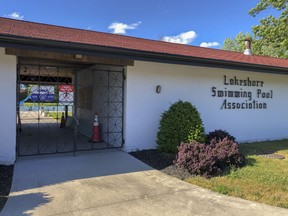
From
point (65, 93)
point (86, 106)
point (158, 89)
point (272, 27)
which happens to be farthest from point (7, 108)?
point (272, 27)

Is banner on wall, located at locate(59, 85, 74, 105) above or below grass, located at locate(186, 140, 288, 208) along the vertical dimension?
above

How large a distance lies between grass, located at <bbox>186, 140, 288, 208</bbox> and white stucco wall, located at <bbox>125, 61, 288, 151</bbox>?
272 centimetres

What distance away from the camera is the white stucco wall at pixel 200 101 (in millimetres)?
8789

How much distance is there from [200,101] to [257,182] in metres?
4.46

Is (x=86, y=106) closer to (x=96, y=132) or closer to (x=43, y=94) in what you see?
(x=96, y=132)

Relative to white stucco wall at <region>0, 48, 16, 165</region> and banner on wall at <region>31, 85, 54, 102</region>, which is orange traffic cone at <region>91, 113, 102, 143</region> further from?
white stucco wall at <region>0, 48, 16, 165</region>

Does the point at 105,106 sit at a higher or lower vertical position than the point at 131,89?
lower

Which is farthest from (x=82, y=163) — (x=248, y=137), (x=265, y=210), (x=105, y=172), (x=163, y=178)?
(x=248, y=137)

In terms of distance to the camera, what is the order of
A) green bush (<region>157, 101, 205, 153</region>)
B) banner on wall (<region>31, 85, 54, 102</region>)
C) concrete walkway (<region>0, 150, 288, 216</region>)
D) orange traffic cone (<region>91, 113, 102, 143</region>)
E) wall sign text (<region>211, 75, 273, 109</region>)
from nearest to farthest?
concrete walkway (<region>0, 150, 288, 216</region>)
green bush (<region>157, 101, 205, 153</region>)
banner on wall (<region>31, 85, 54, 102</region>)
orange traffic cone (<region>91, 113, 102, 143</region>)
wall sign text (<region>211, 75, 273, 109</region>)

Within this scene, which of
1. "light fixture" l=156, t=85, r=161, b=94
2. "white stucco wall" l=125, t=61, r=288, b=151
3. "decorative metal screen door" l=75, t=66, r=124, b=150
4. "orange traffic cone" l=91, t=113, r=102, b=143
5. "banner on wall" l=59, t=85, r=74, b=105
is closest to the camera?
"banner on wall" l=59, t=85, r=74, b=105

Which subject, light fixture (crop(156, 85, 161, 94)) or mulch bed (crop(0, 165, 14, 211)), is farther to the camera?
light fixture (crop(156, 85, 161, 94))

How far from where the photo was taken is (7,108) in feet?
23.0

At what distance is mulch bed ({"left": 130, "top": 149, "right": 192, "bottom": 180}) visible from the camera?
259 inches

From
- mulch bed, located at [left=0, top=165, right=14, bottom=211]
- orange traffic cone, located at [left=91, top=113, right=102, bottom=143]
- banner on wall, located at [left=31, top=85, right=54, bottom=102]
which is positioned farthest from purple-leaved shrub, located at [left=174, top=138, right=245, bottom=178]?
→ banner on wall, located at [left=31, top=85, right=54, bottom=102]
